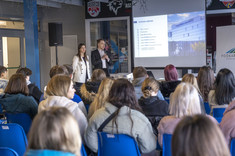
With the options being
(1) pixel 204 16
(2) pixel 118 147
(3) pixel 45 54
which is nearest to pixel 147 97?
(2) pixel 118 147

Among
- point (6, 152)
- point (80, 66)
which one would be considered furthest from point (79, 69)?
point (6, 152)

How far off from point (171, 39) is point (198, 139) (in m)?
6.95

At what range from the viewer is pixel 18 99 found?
3.46 m

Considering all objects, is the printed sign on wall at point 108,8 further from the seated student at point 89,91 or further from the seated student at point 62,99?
the seated student at point 62,99

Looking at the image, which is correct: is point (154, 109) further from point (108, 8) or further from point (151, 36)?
point (108, 8)

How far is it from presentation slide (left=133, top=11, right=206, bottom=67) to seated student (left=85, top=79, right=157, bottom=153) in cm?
528

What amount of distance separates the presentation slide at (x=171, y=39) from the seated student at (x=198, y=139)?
6.57 metres

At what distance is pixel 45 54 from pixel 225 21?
5.96 metres

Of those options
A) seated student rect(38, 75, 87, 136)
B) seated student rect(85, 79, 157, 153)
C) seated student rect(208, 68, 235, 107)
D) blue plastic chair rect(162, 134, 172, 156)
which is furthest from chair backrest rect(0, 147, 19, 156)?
seated student rect(208, 68, 235, 107)

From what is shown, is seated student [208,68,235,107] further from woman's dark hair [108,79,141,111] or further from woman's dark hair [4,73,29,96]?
woman's dark hair [4,73,29,96]

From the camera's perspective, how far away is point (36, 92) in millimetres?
4516

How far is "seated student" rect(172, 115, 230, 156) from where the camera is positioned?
3.79 ft

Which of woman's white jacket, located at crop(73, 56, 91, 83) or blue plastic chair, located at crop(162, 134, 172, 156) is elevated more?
woman's white jacket, located at crop(73, 56, 91, 83)

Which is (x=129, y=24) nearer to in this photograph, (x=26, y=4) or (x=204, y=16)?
(x=204, y=16)
